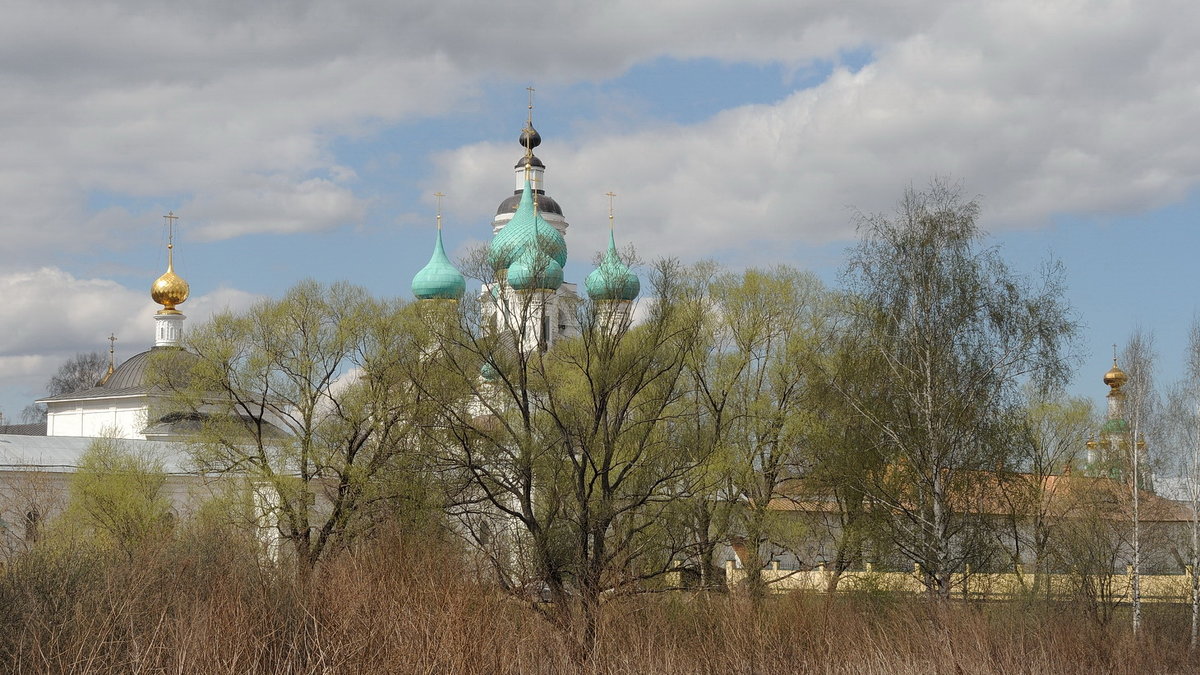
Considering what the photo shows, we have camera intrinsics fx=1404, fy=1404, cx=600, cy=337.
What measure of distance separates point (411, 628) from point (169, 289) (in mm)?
40068

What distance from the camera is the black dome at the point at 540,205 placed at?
59.9m

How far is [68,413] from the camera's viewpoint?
167 ft

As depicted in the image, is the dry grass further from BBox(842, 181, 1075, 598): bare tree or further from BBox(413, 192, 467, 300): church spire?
BBox(413, 192, 467, 300): church spire

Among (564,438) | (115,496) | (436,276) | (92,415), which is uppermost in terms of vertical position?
(436,276)

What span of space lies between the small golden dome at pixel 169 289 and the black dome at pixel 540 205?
14051 millimetres

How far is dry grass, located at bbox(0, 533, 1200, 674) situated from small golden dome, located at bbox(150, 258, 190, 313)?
3134 cm

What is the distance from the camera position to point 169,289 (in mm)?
52688

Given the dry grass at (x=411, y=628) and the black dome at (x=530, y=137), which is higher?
the black dome at (x=530, y=137)

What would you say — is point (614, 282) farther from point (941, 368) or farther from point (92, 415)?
point (92, 415)

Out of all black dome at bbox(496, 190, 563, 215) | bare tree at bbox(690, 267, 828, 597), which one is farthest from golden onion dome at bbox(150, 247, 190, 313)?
bare tree at bbox(690, 267, 828, 597)

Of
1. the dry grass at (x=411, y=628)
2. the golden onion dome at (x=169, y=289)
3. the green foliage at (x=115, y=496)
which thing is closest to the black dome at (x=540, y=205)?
the golden onion dome at (x=169, y=289)

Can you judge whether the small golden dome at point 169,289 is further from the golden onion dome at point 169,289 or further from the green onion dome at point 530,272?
the green onion dome at point 530,272

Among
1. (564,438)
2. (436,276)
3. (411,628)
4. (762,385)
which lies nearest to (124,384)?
(436,276)

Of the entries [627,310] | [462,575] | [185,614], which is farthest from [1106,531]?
[185,614]
